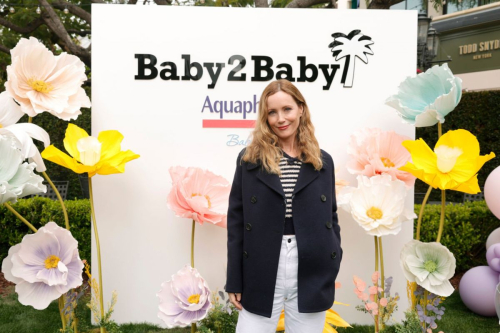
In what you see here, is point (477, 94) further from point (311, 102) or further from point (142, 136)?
point (142, 136)

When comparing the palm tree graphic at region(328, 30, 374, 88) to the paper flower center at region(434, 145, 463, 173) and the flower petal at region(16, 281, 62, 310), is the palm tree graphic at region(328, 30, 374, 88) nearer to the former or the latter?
the paper flower center at region(434, 145, 463, 173)

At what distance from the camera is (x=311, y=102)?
3217 millimetres

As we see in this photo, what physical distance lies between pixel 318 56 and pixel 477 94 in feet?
16.7

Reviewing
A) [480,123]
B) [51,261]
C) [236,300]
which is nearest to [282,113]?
[236,300]

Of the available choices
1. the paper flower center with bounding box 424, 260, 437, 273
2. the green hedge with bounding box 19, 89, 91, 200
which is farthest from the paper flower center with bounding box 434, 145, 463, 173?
the green hedge with bounding box 19, 89, 91, 200

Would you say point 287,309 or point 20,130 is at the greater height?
point 20,130

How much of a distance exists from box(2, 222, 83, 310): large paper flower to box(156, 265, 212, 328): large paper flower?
530mm

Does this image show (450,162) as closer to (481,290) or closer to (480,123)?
(481,290)

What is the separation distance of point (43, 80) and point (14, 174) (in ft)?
2.35

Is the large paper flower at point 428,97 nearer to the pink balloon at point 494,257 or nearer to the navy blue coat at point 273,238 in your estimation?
the navy blue coat at point 273,238

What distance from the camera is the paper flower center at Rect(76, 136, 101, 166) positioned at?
8.74 ft

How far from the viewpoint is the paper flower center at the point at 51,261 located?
269 cm

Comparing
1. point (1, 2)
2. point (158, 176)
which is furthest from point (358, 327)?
point (1, 2)

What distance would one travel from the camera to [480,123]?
722 cm
